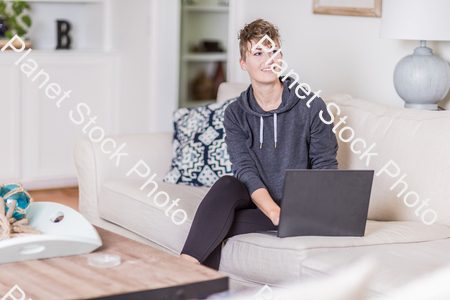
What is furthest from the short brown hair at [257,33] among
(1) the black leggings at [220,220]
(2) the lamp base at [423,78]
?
(2) the lamp base at [423,78]

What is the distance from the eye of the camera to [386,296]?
1450mm

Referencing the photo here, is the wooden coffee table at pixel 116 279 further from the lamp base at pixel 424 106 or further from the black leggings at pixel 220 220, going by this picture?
the lamp base at pixel 424 106

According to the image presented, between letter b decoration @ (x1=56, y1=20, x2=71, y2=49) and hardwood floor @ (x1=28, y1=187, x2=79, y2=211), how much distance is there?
1071mm

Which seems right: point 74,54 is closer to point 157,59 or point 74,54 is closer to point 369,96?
point 157,59

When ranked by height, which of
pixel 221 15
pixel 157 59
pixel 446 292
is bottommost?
pixel 446 292

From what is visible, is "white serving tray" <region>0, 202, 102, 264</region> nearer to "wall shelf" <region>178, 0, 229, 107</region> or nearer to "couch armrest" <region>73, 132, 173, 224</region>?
"couch armrest" <region>73, 132, 173, 224</region>

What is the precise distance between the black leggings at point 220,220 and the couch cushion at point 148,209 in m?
0.21

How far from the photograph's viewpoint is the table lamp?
2.28m

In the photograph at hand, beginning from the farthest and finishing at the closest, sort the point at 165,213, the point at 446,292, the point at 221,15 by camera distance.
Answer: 1. the point at 221,15
2. the point at 165,213
3. the point at 446,292

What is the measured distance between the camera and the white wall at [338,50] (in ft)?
9.32

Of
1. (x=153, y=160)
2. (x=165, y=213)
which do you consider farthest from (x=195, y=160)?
(x=165, y=213)

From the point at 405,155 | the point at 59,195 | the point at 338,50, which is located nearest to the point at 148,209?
the point at 405,155

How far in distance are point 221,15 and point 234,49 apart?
0.67 metres

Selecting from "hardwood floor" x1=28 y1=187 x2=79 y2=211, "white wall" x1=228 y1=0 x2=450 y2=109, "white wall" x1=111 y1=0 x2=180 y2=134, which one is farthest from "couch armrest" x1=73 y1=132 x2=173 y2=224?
"white wall" x1=111 y1=0 x2=180 y2=134
